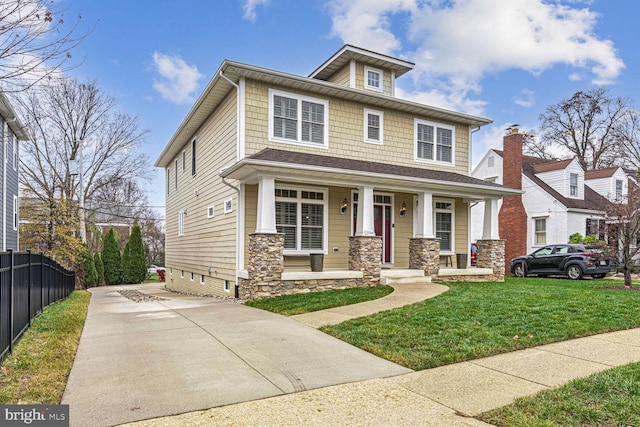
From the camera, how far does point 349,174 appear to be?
11.0m

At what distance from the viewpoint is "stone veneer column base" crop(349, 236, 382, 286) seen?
1162cm

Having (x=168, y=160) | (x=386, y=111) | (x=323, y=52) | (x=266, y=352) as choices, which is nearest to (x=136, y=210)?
(x=168, y=160)

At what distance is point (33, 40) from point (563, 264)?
A: 17349 mm

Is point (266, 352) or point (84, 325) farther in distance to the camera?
point (84, 325)

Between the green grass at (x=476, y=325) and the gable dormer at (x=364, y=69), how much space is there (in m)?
8.68

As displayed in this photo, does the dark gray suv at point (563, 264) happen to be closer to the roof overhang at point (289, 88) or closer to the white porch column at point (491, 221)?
the white porch column at point (491, 221)

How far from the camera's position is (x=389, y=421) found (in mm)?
3447

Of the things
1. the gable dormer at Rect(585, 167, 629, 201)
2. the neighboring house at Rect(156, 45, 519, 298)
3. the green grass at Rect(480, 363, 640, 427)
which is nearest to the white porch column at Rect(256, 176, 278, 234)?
the neighboring house at Rect(156, 45, 519, 298)

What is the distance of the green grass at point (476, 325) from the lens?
534cm

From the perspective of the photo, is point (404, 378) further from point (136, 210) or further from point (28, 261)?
point (136, 210)

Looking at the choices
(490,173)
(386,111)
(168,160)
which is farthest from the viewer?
(490,173)

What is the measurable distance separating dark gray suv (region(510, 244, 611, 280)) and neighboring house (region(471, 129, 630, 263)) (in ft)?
14.0

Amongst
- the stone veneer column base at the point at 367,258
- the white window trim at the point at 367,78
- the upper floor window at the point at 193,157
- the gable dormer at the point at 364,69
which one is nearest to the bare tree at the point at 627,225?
the stone veneer column base at the point at 367,258

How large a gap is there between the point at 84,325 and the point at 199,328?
7.58 ft
